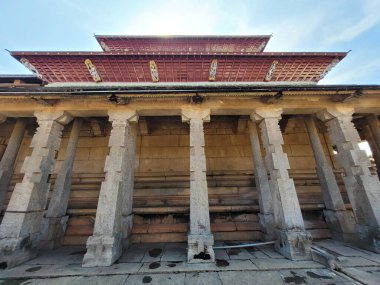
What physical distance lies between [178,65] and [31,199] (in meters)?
7.56

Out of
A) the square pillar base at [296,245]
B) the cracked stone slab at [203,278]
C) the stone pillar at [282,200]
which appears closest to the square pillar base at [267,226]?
the stone pillar at [282,200]

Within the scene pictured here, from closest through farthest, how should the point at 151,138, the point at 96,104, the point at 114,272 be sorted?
1. the point at 114,272
2. the point at 96,104
3. the point at 151,138

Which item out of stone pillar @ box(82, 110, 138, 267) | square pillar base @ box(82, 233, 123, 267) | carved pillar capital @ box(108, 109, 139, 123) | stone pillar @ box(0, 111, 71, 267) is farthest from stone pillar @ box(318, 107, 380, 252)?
stone pillar @ box(0, 111, 71, 267)

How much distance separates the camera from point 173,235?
570 centimetres

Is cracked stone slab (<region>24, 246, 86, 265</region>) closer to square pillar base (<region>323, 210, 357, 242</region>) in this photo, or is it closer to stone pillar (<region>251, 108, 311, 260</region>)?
stone pillar (<region>251, 108, 311, 260</region>)

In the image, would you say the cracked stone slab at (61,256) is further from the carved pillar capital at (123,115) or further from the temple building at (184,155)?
the carved pillar capital at (123,115)

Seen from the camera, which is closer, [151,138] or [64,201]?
[64,201]

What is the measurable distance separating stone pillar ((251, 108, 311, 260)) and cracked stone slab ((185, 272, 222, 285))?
6.65ft

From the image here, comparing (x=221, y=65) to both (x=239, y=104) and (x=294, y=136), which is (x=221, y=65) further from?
(x=294, y=136)

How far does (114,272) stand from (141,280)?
2.35 feet

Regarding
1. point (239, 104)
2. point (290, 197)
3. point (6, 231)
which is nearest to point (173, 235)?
point (290, 197)

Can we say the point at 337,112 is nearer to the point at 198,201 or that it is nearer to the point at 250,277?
the point at 198,201

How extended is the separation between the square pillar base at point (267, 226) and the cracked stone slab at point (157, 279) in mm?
3186

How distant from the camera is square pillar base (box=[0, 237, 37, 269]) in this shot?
3893 mm
